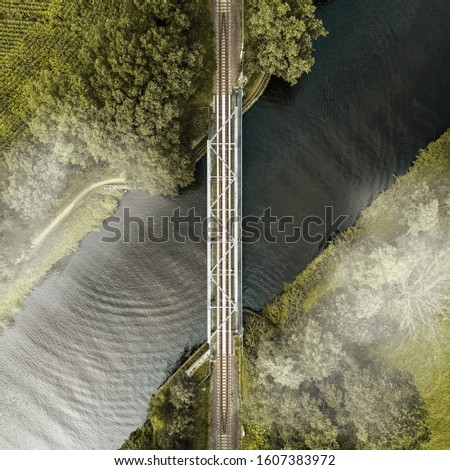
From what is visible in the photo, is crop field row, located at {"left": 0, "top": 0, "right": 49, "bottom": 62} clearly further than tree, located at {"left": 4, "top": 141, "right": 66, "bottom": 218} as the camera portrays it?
Yes

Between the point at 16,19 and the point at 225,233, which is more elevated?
the point at 16,19

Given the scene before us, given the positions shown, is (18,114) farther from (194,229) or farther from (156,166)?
(194,229)

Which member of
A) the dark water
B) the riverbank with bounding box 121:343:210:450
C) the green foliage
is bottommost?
the riverbank with bounding box 121:343:210:450

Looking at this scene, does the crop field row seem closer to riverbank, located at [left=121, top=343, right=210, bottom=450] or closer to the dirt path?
the dirt path

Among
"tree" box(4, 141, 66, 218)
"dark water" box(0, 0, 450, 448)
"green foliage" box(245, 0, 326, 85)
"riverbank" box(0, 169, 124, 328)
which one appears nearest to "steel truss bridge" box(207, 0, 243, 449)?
"dark water" box(0, 0, 450, 448)

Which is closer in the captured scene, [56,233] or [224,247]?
[224,247]

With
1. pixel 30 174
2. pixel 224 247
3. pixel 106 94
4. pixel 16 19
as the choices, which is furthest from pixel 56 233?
pixel 16 19

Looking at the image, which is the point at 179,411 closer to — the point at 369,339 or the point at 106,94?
the point at 369,339
